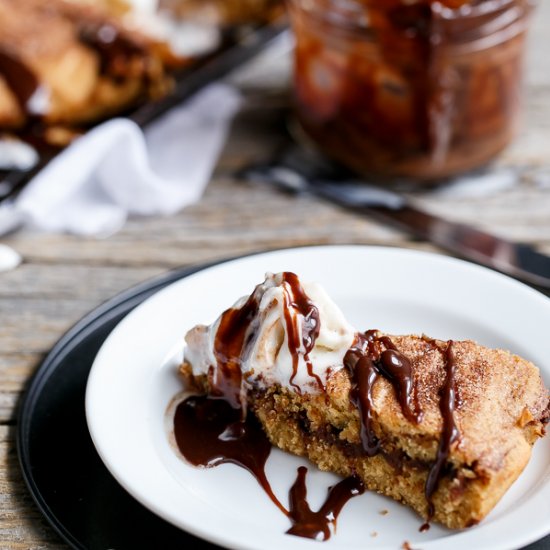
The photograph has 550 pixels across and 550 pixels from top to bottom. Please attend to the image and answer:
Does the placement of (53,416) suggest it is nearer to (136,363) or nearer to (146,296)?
(136,363)

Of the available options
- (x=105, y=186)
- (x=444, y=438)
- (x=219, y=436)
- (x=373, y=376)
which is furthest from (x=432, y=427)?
(x=105, y=186)

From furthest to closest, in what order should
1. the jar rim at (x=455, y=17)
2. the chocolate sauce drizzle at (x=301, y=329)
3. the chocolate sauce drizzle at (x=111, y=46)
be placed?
the chocolate sauce drizzle at (x=111, y=46) → the jar rim at (x=455, y=17) → the chocolate sauce drizzle at (x=301, y=329)

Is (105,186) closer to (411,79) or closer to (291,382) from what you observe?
(411,79)

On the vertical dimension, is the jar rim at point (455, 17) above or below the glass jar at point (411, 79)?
above

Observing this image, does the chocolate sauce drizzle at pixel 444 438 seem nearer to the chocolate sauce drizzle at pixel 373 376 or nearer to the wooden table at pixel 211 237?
the chocolate sauce drizzle at pixel 373 376

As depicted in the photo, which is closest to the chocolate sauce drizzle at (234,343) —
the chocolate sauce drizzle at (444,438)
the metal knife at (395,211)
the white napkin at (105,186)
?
the chocolate sauce drizzle at (444,438)
